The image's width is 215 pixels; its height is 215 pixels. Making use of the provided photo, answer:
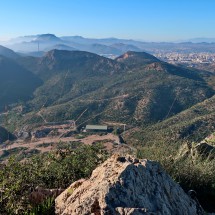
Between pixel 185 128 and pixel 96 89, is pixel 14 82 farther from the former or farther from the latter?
pixel 185 128

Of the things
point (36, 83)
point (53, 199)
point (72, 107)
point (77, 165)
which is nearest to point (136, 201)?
point (53, 199)

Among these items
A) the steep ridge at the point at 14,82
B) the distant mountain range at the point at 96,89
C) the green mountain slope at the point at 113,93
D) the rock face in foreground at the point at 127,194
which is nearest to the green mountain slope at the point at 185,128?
the green mountain slope at the point at 113,93

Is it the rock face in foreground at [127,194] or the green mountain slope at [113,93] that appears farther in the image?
the green mountain slope at [113,93]

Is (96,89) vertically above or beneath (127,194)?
beneath

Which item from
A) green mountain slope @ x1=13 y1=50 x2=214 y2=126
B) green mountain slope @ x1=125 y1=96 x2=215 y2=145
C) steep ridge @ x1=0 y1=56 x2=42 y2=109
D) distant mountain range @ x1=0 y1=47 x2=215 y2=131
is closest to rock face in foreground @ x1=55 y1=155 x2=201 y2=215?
distant mountain range @ x1=0 y1=47 x2=215 y2=131

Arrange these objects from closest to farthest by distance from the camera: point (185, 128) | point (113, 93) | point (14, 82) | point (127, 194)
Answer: point (127, 194), point (185, 128), point (113, 93), point (14, 82)

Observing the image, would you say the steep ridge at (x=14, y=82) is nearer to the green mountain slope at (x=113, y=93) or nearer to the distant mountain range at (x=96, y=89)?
the distant mountain range at (x=96, y=89)

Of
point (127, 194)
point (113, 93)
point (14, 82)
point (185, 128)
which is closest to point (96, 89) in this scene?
point (113, 93)

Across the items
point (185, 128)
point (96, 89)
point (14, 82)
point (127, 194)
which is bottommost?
point (14, 82)

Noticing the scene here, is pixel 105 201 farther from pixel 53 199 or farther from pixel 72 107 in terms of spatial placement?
pixel 72 107
